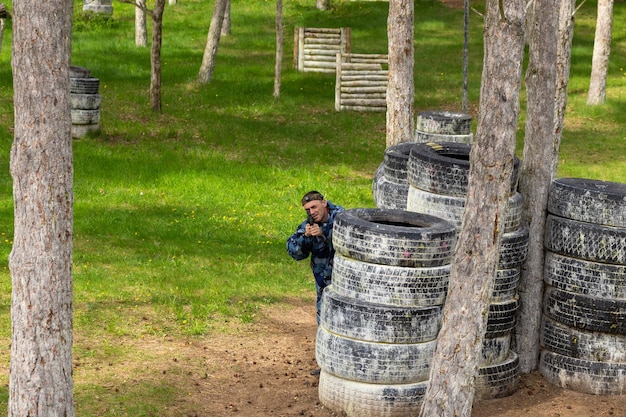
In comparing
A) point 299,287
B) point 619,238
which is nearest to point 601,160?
point 299,287

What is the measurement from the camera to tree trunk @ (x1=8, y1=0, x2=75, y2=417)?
6539 millimetres

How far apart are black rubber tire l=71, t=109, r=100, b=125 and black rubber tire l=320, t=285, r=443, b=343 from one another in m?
12.6

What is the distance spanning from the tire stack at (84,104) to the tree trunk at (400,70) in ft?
21.6

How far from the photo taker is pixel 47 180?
→ 660 centimetres

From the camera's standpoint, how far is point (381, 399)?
8047 millimetres

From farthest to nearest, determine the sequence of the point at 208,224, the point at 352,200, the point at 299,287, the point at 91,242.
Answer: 1. the point at 352,200
2. the point at 208,224
3. the point at 91,242
4. the point at 299,287

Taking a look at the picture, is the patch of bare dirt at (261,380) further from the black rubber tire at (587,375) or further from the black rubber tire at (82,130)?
the black rubber tire at (82,130)

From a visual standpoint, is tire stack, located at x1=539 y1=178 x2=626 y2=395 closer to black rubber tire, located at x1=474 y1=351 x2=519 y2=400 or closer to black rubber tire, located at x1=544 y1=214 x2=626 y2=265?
black rubber tire, located at x1=544 y1=214 x2=626 y2=265

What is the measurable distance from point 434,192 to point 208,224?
21.0 feet

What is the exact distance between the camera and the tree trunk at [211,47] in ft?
81.9

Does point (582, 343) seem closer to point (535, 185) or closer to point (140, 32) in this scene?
point (535, 185)

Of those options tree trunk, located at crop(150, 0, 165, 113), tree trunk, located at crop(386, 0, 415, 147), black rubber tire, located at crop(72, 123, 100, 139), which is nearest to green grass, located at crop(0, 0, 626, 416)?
black rubber tire, located at crop(72, 123, 100, 139)

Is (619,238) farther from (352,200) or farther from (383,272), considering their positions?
(352,200)

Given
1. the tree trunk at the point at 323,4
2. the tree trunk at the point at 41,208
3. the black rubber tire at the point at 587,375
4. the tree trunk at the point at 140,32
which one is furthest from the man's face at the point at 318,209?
the tree trunk at the point at 323,4
